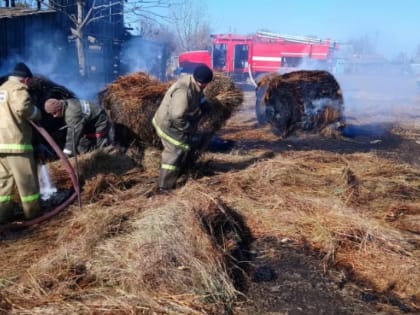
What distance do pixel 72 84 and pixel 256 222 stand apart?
35.0ft

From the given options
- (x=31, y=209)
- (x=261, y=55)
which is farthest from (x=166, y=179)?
(x=261, y=55)

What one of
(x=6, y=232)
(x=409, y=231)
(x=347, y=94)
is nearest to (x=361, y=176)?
(x=409, y=231)

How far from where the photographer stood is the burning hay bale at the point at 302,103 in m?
9.74

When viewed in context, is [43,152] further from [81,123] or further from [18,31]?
[18,31]

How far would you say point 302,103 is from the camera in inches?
384

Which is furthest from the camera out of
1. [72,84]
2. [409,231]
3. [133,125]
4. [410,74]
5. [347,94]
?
[410,74]

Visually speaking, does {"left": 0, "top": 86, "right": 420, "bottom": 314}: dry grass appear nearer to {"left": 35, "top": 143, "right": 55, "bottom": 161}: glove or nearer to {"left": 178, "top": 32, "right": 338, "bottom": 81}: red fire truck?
{"left": 35, "top": 143, "right": 55, "bottom": 161}: glove

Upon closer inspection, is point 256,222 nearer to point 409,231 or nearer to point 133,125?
point 409,231

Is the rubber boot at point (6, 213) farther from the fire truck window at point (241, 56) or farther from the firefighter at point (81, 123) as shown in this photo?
the fire truck window at point (241, 56)

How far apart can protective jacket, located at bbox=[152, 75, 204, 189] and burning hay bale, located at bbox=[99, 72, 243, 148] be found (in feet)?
3.80

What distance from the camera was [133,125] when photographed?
6.71 m

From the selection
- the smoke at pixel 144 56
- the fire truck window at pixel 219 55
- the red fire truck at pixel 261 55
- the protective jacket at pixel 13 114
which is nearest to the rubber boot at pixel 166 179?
the protective jacket at pixel 13 114

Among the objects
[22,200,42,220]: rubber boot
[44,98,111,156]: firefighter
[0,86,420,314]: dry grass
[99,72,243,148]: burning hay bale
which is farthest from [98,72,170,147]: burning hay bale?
[22,200,42,220]: rubber boot

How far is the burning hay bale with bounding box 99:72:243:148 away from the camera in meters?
6.72
